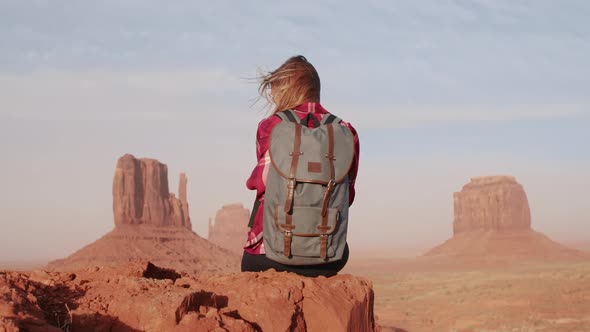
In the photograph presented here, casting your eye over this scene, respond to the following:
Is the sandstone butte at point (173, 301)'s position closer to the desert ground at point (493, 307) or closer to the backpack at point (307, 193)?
the backpack at point (307, 193)

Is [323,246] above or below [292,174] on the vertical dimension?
below

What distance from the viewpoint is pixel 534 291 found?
92.9ft

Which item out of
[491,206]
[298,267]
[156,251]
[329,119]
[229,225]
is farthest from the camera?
[229,225]

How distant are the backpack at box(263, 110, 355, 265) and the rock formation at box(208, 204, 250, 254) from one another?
11868 cm

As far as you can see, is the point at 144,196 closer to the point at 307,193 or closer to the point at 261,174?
the point at 261,174

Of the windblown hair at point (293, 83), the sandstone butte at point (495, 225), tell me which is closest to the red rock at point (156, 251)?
the sandstone butte at point (495, 225)

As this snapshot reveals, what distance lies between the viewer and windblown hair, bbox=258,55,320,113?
3687mm

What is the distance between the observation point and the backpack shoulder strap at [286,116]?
341 cm

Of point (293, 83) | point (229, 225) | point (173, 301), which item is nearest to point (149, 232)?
point (229, 225)

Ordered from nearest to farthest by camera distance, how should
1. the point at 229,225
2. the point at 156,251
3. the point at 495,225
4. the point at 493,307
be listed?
1. the point at 493,307
2. the point at 156,251
3. the point at 495,225
4. the point at 229,225

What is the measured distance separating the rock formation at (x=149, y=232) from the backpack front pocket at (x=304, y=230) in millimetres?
54838

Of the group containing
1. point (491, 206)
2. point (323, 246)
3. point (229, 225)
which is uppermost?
point (323, 246)

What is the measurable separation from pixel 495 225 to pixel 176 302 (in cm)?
9451

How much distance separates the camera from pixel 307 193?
3162mm
